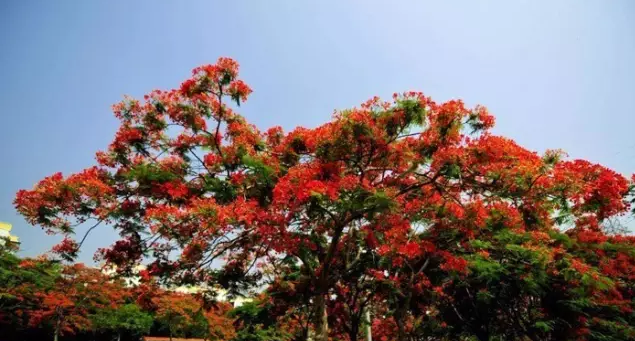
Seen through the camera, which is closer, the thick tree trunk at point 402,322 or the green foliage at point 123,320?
the thick tree trunk at point 402,322

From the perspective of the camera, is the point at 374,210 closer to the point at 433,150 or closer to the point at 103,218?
the point at 433,150

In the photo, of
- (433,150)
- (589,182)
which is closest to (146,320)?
(433,150)

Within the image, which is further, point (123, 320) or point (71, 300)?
point (123, 320)

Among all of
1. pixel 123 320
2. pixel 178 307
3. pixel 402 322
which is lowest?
pixel 402 322

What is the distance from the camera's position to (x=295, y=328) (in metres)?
20.5

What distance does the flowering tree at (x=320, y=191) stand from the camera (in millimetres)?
6832

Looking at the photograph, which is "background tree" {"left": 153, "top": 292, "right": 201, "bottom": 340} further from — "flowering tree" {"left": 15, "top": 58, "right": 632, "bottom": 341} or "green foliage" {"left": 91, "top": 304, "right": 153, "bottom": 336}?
"flowering tree" {"left": 15, "top": 58, "right": 632, "bottom": 341}

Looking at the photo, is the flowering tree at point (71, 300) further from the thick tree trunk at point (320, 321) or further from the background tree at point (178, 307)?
the thick tree trunk at point (320, 321)

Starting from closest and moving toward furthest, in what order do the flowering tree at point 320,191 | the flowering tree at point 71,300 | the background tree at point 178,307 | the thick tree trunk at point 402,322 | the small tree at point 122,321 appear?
the flowering tree at point 320,191, the thick tree trunk at point 402,322, the flowering tree at point 71,300, the background tree at point 178,307, the small tree at point 122,321

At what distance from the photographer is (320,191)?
6457mm

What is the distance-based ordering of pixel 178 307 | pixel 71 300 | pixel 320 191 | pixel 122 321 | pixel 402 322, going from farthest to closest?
pixel 122 321 < pixel 178 307 < pixel 71 300 < pixel 402 322 < pixel 320 191

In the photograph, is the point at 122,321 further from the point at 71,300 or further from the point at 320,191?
the point at 320,191

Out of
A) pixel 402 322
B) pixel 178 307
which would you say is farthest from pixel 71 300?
pixel 402 322

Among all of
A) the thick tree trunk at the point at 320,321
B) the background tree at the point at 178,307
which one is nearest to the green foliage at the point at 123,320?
the background tree at the point at 178,307
